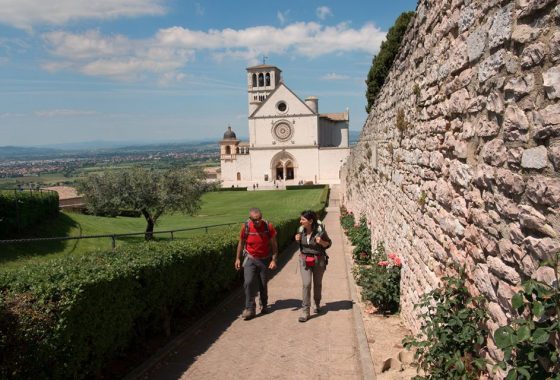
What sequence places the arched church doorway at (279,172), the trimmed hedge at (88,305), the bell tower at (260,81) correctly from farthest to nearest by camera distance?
the bell tower at (260,81) < the arched church doorway at (279,172) < the trimmed hedge at (88,305)

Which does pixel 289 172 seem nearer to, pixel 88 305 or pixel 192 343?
pixel 192 343

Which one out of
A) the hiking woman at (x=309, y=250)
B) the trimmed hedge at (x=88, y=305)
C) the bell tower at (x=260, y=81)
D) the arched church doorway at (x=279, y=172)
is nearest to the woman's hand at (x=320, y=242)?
the hiking woman at (x=309, y=250)

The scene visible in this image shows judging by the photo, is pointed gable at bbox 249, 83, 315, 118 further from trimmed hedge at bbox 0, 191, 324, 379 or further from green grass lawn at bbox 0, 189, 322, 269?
trimmed hedge at bbox 0, 191, 324, 379

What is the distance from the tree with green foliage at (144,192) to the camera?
79.6 feet

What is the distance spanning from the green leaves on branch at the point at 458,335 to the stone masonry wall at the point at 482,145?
14 centimetres

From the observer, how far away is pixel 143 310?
21.9ft

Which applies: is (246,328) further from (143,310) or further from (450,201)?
(450,201)

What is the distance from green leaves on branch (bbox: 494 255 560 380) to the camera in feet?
8.84

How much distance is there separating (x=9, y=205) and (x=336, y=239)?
12.7 meters

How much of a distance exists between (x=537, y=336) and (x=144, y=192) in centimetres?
2305

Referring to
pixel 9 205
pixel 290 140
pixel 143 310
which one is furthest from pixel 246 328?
pixel 290 140

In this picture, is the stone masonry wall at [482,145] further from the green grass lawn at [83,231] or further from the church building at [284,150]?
the church building at [284,150]

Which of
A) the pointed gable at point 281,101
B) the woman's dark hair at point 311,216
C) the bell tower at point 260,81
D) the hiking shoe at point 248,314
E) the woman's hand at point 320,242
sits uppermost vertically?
the bell tower at point 260,81

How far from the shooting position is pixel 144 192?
24188mm
